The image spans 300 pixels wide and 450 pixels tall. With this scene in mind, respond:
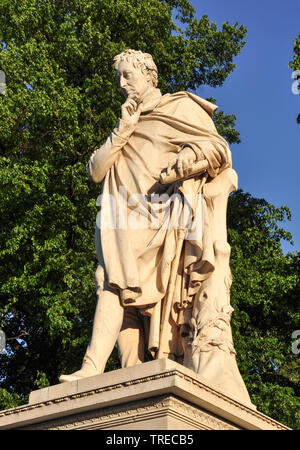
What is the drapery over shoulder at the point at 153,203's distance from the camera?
20.4 feet

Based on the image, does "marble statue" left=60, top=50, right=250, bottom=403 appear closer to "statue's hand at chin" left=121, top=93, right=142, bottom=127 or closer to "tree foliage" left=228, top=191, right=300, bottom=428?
"statue's hand at chin" left=121, top=93, right=142, bottom=127

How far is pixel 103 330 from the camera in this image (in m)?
6.01

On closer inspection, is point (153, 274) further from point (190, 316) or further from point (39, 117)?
point (39, 117)

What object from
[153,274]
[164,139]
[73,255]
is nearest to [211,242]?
[153,274]

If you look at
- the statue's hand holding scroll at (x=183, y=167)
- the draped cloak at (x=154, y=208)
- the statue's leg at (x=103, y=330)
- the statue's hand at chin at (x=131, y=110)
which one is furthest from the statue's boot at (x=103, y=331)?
the statue's hand at chin at (x=131, y=110)

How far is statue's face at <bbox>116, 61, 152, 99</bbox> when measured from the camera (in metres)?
7.07

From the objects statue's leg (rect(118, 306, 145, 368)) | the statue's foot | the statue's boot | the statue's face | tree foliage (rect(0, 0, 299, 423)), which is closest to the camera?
the statue's foot

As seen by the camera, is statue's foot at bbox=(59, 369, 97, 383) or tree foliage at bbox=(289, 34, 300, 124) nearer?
statue's foot at bbox=(59, 369, 97, 383)

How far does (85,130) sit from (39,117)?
1.26 m

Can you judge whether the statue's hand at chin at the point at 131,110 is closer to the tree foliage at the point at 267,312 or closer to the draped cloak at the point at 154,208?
the draped cloak at the point at 154,208

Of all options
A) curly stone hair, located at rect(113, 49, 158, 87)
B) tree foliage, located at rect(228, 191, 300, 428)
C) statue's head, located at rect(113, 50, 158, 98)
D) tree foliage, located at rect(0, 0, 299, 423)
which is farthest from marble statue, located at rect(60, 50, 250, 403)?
tree foliage, located at rect(228, 191, 300, 428)

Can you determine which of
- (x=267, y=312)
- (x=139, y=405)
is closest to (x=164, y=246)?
(x=139, y=405)

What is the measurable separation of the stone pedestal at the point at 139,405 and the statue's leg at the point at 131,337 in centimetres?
116

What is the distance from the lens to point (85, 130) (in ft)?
54.2
